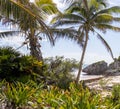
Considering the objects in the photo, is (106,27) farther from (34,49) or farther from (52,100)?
(52,100)

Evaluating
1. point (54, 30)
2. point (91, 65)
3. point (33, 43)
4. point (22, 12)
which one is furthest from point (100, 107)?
point (91, 65)

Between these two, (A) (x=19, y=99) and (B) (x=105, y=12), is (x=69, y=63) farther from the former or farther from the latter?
(A) (x=19, y=99)

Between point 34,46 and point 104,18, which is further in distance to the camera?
point 104,18

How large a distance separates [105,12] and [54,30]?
6.47m

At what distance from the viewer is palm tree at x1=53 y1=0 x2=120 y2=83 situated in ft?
98.7

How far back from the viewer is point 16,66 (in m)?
15.4

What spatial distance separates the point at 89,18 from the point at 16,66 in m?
16.3

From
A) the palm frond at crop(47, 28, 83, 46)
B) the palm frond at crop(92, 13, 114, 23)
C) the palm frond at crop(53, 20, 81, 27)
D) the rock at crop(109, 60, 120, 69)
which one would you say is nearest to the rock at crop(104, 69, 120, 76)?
the rock at crop(109, 60, 120, 69)

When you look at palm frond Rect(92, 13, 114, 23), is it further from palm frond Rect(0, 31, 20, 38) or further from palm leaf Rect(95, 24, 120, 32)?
palm frond Rect(0, 31, 20, 38)

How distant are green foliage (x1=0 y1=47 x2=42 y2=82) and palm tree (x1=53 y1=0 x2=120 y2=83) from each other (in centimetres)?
1373

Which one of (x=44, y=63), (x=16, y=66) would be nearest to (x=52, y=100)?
(x=16, y=66)

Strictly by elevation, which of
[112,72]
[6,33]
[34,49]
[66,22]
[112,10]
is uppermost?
[112,10]

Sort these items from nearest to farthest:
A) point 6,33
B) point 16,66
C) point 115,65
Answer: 1. point 16,66
2. point 6,33
3. point 115,65

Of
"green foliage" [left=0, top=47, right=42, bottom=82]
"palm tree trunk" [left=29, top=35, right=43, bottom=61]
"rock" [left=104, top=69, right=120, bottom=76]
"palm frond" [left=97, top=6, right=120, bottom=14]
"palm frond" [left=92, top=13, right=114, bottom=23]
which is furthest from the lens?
"rock" [left=104, top=69, right=120, bottom=76]
